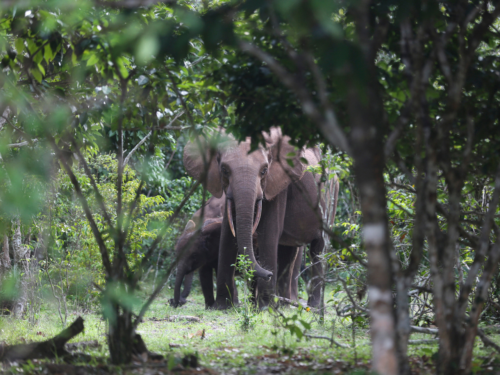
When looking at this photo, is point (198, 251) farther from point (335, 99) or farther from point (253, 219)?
point (335, 99)

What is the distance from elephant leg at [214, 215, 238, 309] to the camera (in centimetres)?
996

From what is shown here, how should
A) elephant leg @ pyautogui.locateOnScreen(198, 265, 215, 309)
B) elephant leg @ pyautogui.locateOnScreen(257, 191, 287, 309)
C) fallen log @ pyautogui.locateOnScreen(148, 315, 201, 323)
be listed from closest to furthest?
fallen log @ pyautogui.locateOnScreen(148, 315, 201, 323) → elephant leg @ pyautogui.locateOnScreen(257, 191, 287, 309) → elephant leg @ pyautogui.locateOnScreen(198, 265, 215, 309)

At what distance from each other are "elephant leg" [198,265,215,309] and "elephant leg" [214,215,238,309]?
3.75ft

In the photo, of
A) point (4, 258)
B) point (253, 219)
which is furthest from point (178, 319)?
point (4, 258)

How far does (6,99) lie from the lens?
11.8 ft

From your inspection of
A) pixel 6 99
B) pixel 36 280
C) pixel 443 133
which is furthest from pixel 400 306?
pixel 36 280

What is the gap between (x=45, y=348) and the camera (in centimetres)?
391

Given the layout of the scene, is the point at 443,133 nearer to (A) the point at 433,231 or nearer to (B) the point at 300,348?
(A) the point at 433,231

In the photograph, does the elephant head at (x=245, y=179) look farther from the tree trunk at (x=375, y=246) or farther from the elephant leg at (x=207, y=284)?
the tree trunk at (x=375, y=246)

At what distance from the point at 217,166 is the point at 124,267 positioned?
583 centimetres

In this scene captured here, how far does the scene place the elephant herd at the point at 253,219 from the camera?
8773 mm

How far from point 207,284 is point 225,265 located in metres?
1.88

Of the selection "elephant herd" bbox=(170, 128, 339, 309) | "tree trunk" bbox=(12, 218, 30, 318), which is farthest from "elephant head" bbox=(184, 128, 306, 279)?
"tree trunk" bbox=(12, 218, 30, 318)

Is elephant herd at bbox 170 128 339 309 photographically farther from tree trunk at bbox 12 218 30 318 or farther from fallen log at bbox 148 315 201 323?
tree trunk at bbox 12 218 30 318
